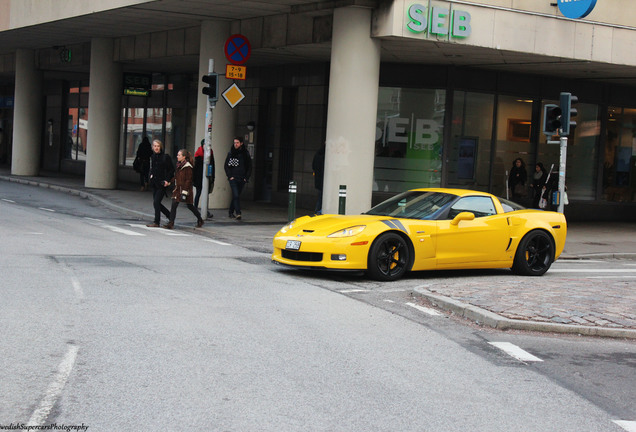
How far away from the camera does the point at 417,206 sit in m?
12.5

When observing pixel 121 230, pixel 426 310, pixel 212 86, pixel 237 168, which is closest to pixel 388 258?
pixel 426 310

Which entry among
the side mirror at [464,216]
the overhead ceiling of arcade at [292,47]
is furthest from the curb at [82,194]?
the side mirror at [464,216]

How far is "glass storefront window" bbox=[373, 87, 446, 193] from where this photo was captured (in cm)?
2388

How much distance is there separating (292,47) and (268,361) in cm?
1639

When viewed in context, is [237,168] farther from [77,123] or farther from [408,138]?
[77,123]

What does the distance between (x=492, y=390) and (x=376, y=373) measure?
0.86 metres

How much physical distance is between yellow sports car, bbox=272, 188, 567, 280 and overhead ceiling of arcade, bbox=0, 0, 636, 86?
7115mm

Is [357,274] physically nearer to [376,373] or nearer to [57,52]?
[376,373]

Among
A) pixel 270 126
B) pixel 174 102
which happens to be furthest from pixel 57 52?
pixel 270 126

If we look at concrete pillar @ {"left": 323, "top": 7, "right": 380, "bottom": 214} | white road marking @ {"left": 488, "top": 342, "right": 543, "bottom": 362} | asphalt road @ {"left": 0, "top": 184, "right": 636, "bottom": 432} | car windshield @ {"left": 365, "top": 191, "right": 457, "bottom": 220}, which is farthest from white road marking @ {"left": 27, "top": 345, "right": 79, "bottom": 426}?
concrete pillar @ {"left": 323, "top": 7, "right": 380, "bottom": 214}

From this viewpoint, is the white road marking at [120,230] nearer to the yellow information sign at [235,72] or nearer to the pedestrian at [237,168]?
the pedestrian at [237,168]

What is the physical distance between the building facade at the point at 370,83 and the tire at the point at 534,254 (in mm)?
6242

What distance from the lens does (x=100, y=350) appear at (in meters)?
6.47

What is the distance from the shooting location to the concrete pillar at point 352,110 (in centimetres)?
1833
